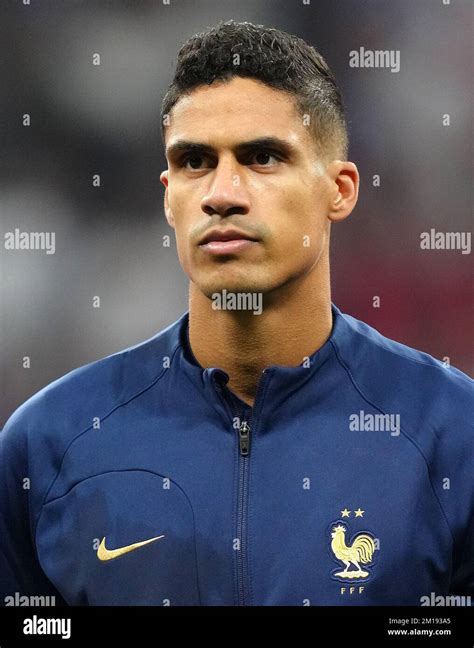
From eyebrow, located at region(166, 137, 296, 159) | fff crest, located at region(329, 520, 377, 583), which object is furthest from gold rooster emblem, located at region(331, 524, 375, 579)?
eyebrow, located at region(166, 137, 296, 159)

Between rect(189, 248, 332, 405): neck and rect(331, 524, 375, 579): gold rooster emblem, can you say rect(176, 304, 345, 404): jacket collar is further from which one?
rect(331, 524, 375, 579): gold rooster emblem

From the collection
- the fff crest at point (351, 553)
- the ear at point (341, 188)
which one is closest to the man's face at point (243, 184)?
the ear at point (341, 188)

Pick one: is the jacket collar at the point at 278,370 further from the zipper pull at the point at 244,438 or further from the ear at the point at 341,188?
the ear at the point at 341,188

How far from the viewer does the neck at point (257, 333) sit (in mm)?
2070

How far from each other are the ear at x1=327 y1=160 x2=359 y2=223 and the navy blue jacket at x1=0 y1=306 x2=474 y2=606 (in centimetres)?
25

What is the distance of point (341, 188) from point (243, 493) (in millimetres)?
727

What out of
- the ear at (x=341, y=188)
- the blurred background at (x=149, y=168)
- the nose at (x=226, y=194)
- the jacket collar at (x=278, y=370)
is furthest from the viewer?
the blurred background at (x=149, y=168)

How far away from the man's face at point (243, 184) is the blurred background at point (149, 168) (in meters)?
0.92

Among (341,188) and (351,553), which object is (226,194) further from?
(351,553)

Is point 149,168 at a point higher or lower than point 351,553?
higher

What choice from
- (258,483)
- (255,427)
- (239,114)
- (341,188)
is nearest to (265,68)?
(239,114)

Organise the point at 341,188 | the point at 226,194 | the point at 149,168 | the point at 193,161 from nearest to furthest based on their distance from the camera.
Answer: the point at 226,194 < the point at 193,161 < the point at 341,188 < the point at 149,168

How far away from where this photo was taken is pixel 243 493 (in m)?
1.97

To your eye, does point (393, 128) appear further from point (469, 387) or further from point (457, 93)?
point (469, 387)
